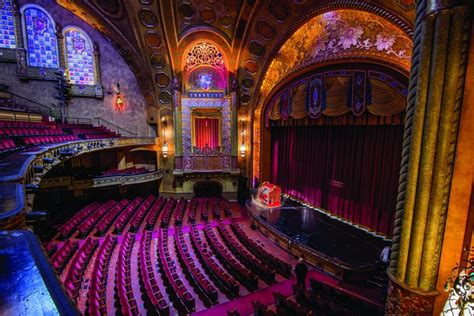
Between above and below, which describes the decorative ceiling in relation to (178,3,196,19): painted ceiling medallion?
below

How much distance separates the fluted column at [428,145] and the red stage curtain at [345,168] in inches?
202

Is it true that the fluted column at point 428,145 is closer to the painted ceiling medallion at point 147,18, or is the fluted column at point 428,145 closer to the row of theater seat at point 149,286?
the row of theater seat at point 149,286

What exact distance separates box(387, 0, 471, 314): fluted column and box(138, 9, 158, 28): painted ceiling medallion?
32.8ft

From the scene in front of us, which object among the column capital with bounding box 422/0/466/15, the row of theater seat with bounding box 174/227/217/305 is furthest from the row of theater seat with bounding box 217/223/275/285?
the column capital with bounding box 422/0/466/15

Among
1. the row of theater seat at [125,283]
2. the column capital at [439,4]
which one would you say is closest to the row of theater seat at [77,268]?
the row of theater seat at [125,283]

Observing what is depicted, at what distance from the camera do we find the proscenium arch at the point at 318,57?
17.5 ft

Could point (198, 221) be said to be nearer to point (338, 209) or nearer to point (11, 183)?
point (338, 209)

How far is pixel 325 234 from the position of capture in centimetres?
718

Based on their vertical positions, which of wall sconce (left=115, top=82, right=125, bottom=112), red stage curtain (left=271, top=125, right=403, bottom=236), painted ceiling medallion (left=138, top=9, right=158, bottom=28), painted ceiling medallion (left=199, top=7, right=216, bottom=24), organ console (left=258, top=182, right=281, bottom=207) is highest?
painted ceiling medallion (left=199, top=7, right=216, bottom=24)

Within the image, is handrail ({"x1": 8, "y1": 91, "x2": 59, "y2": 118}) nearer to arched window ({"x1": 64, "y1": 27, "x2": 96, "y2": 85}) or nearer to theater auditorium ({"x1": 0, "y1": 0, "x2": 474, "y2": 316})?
theater auditorium ({"x1": 0, "y1": 0, "x2": 474, "y2": 316})

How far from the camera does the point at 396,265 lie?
8.27 feet

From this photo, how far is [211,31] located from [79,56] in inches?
306

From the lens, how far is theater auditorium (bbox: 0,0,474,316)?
7.11ft

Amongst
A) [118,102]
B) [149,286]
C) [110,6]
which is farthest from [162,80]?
[149,286]
